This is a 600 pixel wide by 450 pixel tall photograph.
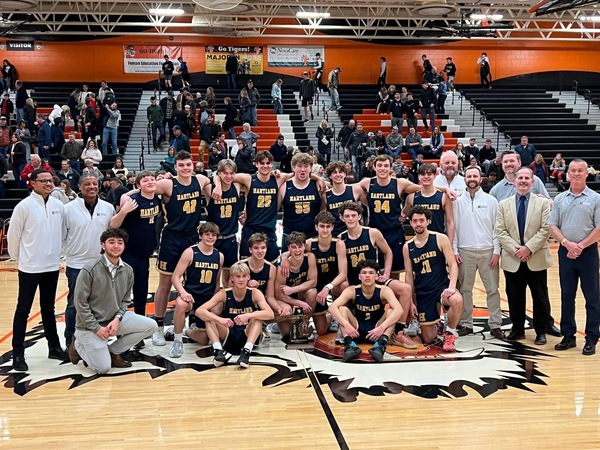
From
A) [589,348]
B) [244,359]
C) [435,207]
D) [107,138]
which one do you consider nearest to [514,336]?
[589,348]

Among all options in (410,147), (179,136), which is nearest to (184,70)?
(179,136)

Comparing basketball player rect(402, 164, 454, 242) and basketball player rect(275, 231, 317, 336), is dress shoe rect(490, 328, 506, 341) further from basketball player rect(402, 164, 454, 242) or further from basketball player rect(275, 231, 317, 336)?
basketball player rect(275, 231, 317, 336)

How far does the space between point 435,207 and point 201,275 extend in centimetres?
248

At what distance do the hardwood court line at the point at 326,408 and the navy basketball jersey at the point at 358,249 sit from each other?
110 cm

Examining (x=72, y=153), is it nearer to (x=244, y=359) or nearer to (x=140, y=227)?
(x=140, y=227)

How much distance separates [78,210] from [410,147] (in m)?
13.0

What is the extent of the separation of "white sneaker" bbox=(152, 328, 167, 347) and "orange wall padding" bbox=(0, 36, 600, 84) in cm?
1960

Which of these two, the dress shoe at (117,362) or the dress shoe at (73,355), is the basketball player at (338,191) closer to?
the dress shoe at (117,362)

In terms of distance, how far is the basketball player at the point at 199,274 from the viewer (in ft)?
19.3

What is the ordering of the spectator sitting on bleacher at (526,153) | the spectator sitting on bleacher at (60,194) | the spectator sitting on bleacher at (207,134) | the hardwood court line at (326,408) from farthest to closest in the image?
the spectator sitting on bleacher at (207,134) → the spectator sitting on bleacher at (526,153) → the spectator sitting on bleacher at (60,194) → the hardwood court line at (326,408)

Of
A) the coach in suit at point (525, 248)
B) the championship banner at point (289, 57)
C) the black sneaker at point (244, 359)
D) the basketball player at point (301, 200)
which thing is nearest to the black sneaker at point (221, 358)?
the black sneaker at point (244, 359)

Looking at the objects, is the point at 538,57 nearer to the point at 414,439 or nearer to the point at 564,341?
the point at 564,341

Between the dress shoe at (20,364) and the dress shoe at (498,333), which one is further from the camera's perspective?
the dress shoe at (498,333)

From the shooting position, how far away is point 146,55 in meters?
24.0
